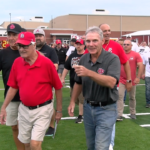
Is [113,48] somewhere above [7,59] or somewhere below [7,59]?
above

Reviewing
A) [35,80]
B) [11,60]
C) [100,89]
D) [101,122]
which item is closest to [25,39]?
[35,80]

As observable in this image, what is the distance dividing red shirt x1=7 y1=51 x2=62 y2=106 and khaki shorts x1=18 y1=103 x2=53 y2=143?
121 millimetres

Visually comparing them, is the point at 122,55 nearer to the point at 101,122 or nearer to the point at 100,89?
the point at 100,89

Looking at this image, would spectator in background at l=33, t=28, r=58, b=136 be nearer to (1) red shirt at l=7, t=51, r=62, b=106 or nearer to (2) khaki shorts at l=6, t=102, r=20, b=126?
(2) khaki shorts at l=6, t=102, r=20, b=126

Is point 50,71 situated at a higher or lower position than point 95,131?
higher

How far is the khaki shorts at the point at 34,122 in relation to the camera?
3239mm

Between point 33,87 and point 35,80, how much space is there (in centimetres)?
10

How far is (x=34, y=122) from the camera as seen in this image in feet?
11.0

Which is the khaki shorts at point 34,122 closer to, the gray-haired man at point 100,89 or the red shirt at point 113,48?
the gray-haired man at point 100,89

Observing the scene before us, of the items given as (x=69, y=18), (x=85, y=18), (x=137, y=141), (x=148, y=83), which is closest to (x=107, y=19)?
(x=85, y=18)

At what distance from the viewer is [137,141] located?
196 inches

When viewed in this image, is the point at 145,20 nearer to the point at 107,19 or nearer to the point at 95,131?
the point at 107,19

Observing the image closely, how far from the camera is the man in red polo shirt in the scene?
3244mm

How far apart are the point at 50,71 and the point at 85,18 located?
173 ft
